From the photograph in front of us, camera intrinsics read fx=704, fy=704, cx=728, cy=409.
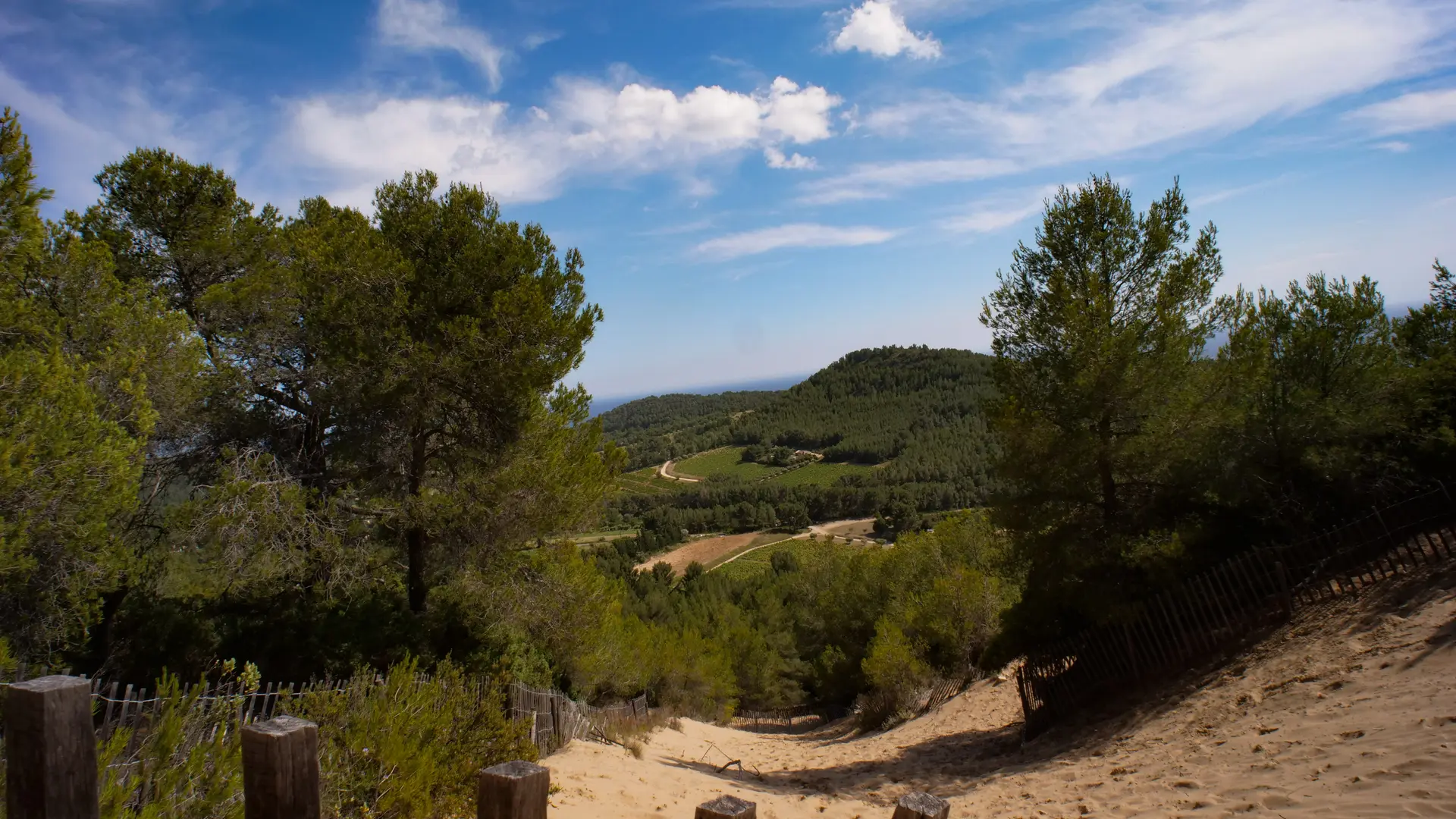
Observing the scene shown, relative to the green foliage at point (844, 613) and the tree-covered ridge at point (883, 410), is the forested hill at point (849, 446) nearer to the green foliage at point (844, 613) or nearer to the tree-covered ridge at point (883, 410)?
the tree-covered ridge at point (883, 410)

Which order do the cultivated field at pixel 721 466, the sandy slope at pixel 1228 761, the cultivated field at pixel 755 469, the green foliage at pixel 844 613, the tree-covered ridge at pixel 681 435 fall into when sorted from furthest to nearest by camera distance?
the tree-covered ridge at pixel 681 435 < the cultivated field at pixel 721 466 < the cultivated field at pixel 755 469 < the green foliage at pixel 844 613 < the sandy slope at pixel 1228 761

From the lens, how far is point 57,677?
1.85m

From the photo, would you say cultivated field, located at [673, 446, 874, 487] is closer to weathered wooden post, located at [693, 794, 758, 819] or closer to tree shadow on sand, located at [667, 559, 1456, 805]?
tree shadow on sand, located at [667, 559, 1456, 805]

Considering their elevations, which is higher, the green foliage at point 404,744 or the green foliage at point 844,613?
the green foliage at point 404,744

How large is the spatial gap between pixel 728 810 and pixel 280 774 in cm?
116

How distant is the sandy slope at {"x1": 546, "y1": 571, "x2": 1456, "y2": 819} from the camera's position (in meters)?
5.54

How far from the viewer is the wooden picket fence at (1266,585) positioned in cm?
967

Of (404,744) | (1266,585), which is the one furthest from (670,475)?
(404,744)

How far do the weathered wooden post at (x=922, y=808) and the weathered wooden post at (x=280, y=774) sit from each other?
1.56 metres

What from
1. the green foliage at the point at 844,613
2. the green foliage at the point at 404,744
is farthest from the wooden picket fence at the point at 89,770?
the green foliage at the point at 844,613

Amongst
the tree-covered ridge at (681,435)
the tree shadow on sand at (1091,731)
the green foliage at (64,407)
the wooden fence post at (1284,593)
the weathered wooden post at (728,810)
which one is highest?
the tree-covered ridge at (681,435)

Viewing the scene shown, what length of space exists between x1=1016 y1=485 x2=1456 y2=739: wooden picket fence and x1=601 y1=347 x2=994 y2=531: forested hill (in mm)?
55451

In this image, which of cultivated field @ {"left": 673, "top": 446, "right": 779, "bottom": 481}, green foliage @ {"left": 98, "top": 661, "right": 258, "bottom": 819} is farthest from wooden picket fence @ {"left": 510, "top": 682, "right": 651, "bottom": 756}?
cultivated field @ {"left": 673, "top": 446, "right": 779, "bottom": 481}

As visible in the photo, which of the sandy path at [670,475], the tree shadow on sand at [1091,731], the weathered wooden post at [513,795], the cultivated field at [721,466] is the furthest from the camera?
the sandy path at [670,475]
